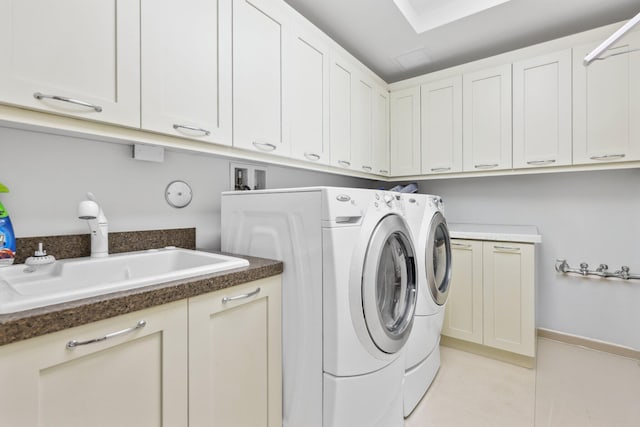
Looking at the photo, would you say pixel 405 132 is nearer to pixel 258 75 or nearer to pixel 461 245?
pixel 461 245

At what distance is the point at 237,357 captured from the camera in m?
1.09

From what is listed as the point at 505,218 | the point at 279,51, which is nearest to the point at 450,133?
the point at 505,218

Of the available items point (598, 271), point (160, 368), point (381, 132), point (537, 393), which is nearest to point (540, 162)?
point (598, 271)

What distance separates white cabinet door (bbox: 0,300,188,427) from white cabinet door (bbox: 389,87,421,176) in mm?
2365

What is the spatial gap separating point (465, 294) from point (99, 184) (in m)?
2.46

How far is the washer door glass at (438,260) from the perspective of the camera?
180 centimetres

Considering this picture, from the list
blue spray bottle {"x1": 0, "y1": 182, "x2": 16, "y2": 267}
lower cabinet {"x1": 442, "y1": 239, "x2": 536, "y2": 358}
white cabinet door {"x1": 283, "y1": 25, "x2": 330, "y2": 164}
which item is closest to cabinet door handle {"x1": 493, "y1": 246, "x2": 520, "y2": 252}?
lower cabinet {"x1": 442, "y1": 239, "x2": 536, "y2": 358}

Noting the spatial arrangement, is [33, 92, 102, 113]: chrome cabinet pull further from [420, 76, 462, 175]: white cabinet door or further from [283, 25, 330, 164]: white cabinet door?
[420, 76, 462, 175]: white cabinet door

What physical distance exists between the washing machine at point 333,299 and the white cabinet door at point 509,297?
1133 mm

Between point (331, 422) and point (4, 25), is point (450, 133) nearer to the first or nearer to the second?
point (331, 422)

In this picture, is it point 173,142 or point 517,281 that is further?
point 517,281

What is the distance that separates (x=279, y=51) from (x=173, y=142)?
0.86 metres

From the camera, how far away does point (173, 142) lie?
1.25 meters

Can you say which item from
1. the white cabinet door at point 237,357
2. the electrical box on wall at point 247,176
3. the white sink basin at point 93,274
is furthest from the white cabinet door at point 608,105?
the white sink basin at point 93,274
